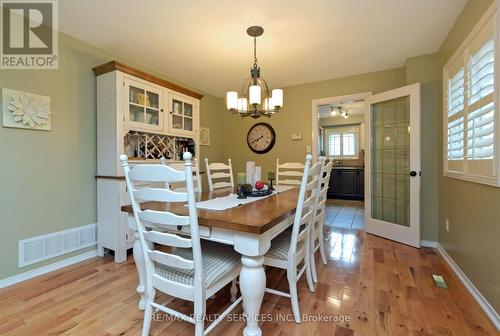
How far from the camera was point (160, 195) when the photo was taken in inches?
46.1

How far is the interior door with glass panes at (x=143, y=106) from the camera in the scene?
2.63m

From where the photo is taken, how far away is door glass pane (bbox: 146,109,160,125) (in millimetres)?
2881

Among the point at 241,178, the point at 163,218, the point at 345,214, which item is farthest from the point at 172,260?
the point at 345,214

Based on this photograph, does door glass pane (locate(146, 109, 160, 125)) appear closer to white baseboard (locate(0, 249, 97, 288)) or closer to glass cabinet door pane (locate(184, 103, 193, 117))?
glass cabinet door pane (locate(184, 103, 193, 117))

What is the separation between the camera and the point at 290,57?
A: 2975mm

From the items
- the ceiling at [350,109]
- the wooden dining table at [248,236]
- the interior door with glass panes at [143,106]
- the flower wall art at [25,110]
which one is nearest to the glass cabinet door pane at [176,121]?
the interior door with glass panes at [143,106]

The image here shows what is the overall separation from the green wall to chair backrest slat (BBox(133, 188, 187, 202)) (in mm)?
1669

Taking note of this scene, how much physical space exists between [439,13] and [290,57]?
1444 mm

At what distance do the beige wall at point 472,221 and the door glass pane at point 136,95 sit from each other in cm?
309

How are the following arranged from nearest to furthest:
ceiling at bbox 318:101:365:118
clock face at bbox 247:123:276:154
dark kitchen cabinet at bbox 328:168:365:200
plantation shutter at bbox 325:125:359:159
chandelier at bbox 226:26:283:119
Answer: chandelier at bbox 226:26:283:119
clock face at bbox 247:123:276:154
ceiling at bbox 318:101:365:118
dark kitchen cabinet at bbox 328:168:365:200
plantation shutter at bbox 325:125:359:159

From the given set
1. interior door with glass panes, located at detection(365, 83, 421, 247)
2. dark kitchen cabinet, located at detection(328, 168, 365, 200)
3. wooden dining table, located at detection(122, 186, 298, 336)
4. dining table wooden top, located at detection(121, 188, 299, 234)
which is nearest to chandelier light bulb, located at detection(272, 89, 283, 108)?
dining table wooden top, located at detection(121, 188, 299, 234)

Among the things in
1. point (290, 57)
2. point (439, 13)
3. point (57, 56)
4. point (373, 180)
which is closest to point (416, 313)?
point (373, 180)

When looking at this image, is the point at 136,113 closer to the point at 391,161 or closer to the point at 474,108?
the point at 474,108

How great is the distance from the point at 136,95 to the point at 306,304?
2660mm
